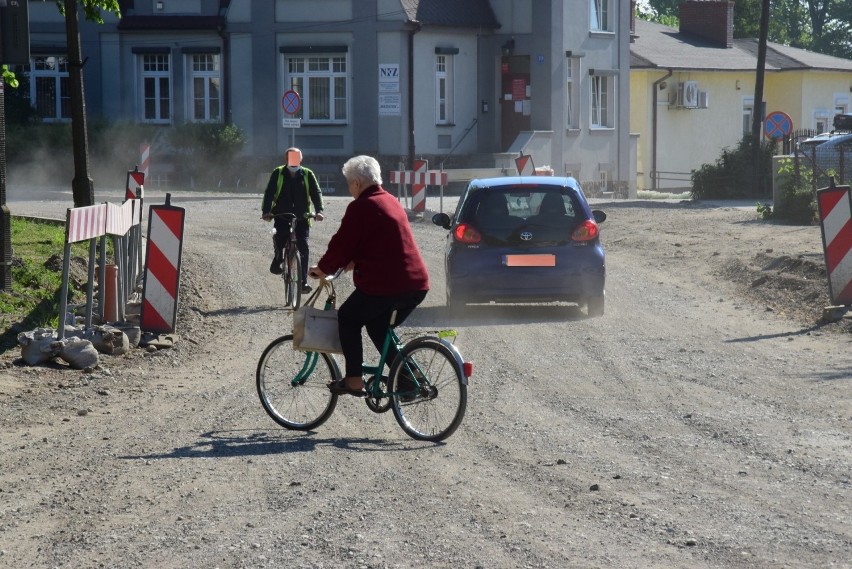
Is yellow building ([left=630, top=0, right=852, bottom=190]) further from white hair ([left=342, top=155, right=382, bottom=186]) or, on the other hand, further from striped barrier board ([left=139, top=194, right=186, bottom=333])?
white hair ([left=342, top=155, right=382, bottom=186])

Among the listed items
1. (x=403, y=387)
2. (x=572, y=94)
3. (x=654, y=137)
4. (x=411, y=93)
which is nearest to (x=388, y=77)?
(x=411, y=93)

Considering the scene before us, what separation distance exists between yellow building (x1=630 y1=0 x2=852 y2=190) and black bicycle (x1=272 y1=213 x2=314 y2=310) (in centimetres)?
3648

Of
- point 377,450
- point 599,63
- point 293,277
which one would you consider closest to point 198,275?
point 293,277

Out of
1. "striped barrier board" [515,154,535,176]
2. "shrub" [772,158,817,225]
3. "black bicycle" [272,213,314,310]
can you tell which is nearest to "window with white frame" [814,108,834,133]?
"striped barrier board" [515,154,535,176]

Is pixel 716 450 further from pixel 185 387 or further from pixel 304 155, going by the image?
pixel 304 155

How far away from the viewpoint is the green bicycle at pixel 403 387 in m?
8.30

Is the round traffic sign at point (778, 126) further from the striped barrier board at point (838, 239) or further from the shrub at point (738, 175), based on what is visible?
the striped barrier board at point (838, 239)

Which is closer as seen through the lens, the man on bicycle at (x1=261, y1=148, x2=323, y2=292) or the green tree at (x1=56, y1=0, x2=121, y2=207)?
the man on bicycle at (x1=261, y1=148, x2=323, y2=292)

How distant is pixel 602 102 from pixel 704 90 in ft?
34.0

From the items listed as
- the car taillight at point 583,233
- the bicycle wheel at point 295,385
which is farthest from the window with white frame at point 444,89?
the bicycle wheel at point 295,385

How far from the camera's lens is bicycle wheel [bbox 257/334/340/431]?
8.76 m

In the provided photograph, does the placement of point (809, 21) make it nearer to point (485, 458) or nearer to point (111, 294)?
point (111, 294)

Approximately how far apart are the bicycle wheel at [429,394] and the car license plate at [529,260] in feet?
19.5

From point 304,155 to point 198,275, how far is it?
74.7 ft
